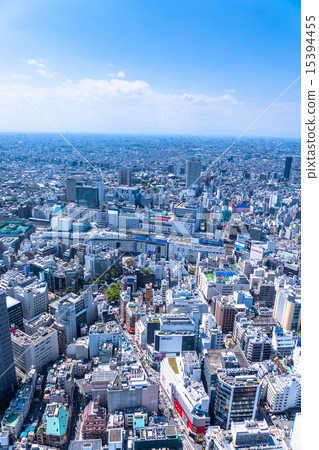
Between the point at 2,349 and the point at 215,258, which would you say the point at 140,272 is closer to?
the point at 215,258

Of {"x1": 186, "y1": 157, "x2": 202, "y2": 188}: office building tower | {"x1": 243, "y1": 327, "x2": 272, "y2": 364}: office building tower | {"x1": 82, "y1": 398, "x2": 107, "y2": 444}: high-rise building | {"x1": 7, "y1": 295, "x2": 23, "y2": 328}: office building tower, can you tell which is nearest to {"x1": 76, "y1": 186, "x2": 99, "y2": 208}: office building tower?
{"x1": 186, "y1": 157, "x2": 202, "y2": 188}: office building tower

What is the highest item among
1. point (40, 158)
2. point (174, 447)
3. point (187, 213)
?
point (40, 158)

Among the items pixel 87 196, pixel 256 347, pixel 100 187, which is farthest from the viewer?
pixel 100 187

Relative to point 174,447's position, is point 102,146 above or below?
above

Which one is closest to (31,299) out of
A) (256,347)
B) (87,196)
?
(256,347)

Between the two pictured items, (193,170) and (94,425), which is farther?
(193,170)

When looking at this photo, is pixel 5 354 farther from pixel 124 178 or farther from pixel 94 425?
pixel 124 178
